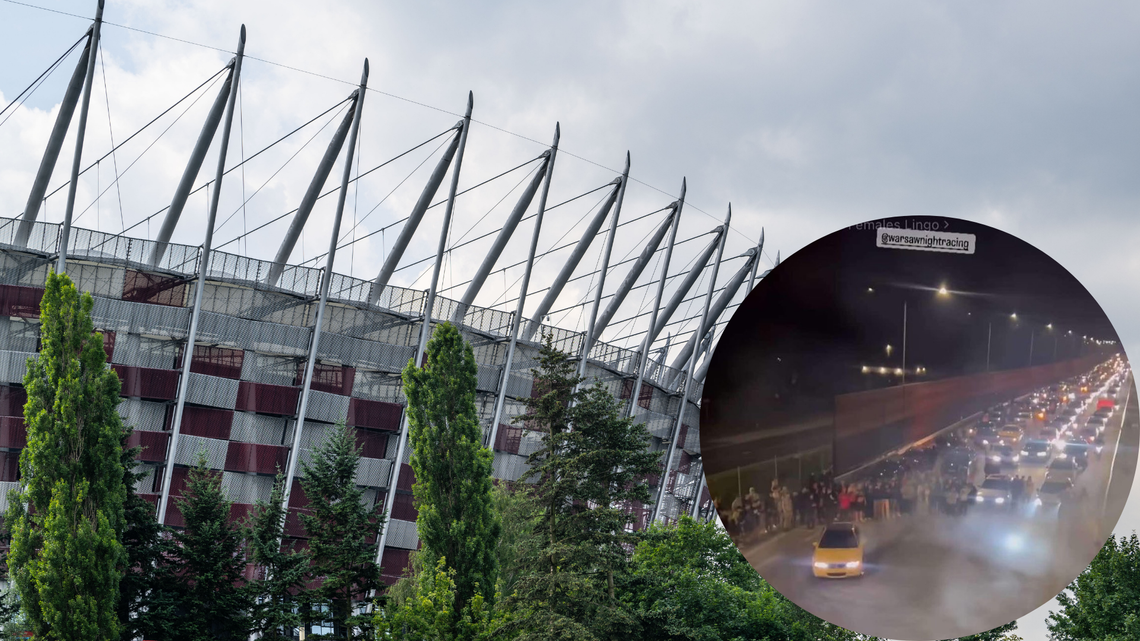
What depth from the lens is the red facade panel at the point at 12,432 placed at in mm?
45375

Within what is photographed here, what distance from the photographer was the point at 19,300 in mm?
46562

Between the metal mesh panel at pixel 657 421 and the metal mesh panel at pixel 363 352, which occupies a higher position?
the metal mesh panel at pixel 363 352

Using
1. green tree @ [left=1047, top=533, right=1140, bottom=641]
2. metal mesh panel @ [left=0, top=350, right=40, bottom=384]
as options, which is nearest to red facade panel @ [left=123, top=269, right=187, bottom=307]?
metal mesh panel @ [left=0, top=350, right=40, bottom=384]

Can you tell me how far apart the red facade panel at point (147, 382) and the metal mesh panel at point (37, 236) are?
5351 mm

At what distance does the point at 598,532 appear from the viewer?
3466cm

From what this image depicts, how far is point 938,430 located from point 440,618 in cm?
2202

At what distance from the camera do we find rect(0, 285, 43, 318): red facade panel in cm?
4641

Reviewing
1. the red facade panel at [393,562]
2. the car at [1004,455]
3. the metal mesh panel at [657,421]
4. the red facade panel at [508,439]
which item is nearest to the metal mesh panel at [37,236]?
the red facade panel at [393,562]

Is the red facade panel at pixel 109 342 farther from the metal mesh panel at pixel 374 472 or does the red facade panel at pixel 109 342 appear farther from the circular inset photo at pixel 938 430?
the circular inset photo at pixel 938 430

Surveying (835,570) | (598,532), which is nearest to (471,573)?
(598,532)

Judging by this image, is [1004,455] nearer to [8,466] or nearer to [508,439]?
[8,466]

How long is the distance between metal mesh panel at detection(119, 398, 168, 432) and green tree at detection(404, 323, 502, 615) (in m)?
14.7

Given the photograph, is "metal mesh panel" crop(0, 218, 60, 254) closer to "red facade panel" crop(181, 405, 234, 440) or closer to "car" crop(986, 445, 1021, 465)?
"red facade panel" crop(181, 405, 234, 440)

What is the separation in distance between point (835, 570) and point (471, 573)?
75.7ft
